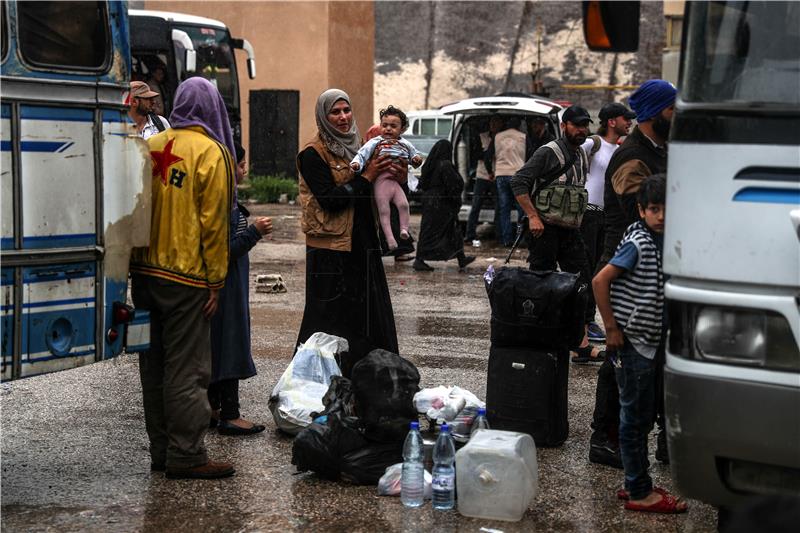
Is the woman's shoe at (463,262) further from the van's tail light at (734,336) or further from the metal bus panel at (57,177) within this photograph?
the van's tail light at (734,336)

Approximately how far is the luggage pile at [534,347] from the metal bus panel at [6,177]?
269 centimetres

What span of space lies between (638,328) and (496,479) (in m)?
0.94

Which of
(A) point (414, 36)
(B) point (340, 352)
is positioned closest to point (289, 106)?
(A) point (414, 36)

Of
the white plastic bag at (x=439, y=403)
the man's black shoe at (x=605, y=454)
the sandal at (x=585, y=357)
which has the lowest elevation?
the man's black shoe at (x=605, y=454)

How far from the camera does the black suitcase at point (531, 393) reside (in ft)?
21.9

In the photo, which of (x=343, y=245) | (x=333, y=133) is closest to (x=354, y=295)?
(x=343, y=245)

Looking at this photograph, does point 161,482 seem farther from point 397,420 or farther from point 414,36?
point 414,36

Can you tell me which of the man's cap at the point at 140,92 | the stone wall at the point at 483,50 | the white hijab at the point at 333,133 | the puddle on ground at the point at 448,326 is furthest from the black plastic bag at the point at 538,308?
the stone wall at the point at 483,50

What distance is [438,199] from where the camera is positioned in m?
15.1

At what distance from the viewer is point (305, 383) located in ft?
22.9

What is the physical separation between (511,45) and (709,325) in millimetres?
37363

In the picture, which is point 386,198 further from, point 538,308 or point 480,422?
point 480,422

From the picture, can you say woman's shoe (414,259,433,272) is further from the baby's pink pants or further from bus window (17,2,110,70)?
bus window (17,2,110,70)

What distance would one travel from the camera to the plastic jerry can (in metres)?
5.48
